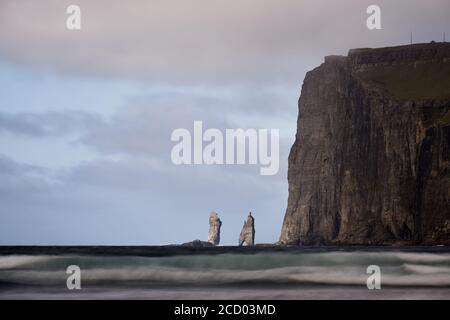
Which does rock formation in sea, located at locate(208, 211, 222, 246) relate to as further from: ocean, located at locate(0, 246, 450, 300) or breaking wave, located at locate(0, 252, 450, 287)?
breaking wave, located at locate(0, 252, 450, 287)

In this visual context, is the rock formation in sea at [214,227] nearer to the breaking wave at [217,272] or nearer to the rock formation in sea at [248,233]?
the rock formation in sea at [248,233]

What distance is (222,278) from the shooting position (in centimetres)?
3925

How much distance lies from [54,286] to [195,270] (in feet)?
32.8

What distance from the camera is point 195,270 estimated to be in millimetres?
41969

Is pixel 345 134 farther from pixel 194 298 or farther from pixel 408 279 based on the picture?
pixel 194 298

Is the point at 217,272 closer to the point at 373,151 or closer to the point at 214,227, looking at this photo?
the point at 373,151

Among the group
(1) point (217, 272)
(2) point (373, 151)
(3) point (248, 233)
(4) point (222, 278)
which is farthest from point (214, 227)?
(4) point (222, 278)

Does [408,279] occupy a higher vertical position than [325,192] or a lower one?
lower

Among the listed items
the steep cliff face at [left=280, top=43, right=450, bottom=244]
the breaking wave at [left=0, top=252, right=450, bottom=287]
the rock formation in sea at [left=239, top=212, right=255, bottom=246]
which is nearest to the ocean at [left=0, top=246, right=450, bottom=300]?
the breaking wave at [left=0, top=252, right=450, bottom=287]

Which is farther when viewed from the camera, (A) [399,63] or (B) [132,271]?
(A) [399,63]

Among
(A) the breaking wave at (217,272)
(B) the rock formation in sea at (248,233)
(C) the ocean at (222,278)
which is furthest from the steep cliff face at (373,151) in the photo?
(A) the breaking wave at (217,272)
